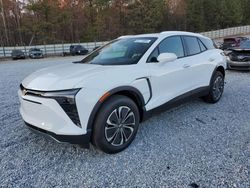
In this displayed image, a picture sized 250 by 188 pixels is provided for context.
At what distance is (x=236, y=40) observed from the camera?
20594 millimetres

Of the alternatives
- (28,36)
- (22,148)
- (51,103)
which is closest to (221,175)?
(51,103)

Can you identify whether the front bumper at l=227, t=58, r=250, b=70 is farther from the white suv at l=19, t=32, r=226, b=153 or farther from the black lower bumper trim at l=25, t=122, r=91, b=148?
the black lower bumper trim at l=25, t=122, r=91, b=148

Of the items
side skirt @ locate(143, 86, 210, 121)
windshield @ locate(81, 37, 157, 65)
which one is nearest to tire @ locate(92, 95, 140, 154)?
side skirt @ locate(143, 86, 210, 121)

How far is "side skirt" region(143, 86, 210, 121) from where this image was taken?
11.2 ft

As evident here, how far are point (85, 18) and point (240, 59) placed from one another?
40.3m

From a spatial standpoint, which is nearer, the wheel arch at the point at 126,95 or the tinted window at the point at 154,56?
the wheel arch at the point at 126,95

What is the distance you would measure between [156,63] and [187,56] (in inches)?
39.7

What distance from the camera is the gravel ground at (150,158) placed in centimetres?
251

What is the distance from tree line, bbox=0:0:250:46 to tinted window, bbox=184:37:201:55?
3780cm

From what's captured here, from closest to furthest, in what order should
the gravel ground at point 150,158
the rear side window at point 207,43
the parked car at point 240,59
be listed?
the gravel ground at point 150,158 < the rear side window at point 207,43 < the parked car at point 240,59

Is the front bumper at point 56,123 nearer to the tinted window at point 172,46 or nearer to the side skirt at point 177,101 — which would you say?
the side skirt at point 177,101

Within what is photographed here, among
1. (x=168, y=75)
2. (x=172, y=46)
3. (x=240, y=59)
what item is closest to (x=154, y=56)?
(x=168, y=75)

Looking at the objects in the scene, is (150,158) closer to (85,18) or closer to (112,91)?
(112,91)

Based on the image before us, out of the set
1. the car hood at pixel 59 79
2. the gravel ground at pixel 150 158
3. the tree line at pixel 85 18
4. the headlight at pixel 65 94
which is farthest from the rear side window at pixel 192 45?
the tree line at pixel 85 18
